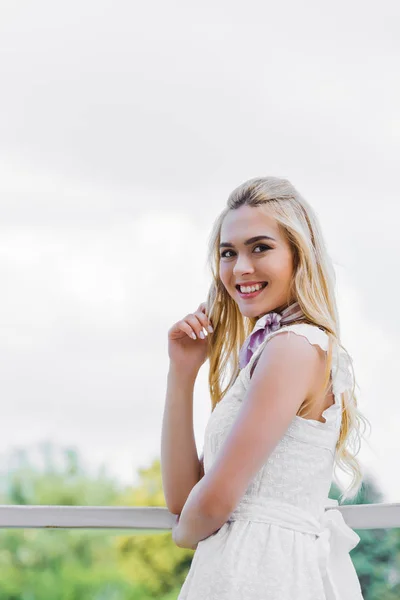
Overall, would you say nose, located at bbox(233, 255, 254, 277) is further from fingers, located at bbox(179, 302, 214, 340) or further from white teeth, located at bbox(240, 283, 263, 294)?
fingers, located at bbox(179, 302, 214, 340)

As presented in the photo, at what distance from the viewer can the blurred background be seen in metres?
2.60

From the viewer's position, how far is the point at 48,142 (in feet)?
25.8

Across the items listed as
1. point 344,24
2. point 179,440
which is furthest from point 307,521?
point 344,24

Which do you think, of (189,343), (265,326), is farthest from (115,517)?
(265,326)

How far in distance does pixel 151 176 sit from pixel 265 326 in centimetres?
645

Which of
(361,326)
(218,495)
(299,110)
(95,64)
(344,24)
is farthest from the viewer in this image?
(95,64)

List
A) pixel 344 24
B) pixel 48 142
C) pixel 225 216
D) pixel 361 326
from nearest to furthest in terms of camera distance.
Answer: pixel 225 216 → pixel 361 326 → pixel 344 24 → pixel 48 142

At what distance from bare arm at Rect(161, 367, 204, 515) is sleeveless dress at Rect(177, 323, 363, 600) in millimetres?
135

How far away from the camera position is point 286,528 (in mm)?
1381

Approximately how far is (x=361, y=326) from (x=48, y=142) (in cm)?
606

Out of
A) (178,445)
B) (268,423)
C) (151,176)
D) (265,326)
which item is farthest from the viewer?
(151,176)

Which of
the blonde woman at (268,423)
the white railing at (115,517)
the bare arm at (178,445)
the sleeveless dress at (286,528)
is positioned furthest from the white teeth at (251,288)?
the white railing at (115,517)

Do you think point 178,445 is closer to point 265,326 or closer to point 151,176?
point 265,326

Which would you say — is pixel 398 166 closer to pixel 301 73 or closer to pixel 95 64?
pixel 301 73
